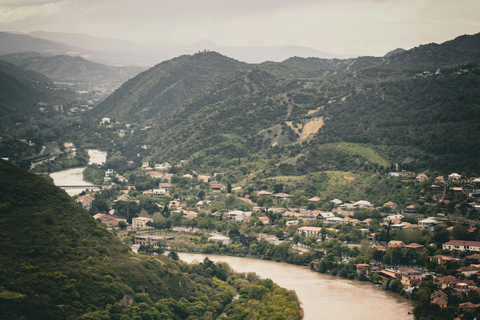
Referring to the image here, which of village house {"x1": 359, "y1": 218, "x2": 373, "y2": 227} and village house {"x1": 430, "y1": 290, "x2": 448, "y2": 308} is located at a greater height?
village house {"x1": 359, "y1": 218, "x2": 373, "y2": 227}

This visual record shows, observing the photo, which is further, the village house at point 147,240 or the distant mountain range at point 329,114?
the distant mountain range at point 329,114

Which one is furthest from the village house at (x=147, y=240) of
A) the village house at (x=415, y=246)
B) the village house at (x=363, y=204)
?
the village house at (x=415, y=246)

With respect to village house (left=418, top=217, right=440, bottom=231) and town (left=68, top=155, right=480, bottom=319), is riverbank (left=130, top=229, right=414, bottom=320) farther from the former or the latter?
village house (left=418, top=217, right=440, bottom=231)

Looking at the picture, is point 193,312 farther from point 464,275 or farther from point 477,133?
point 477,133

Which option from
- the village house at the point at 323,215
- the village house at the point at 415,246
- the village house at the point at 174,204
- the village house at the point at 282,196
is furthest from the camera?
the village house at the point at 174,204


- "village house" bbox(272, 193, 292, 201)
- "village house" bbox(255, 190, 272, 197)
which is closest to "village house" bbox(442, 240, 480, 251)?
"village house" bbox(272, 193, 292, 201)

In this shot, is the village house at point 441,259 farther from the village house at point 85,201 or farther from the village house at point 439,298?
the village house at point 85,201
